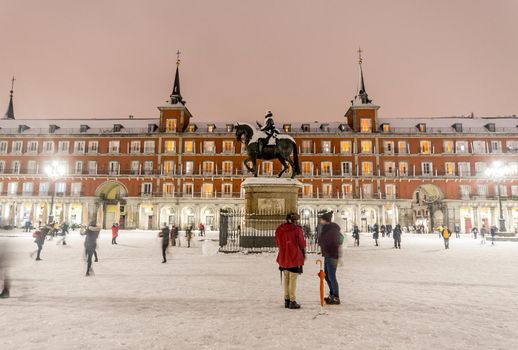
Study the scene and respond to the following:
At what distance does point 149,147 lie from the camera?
48344 millimetres

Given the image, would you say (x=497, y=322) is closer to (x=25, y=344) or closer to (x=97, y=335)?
(x=97, y=335)

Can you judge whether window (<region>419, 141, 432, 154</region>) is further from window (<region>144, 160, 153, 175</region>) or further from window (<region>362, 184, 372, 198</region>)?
window (<region>144, 160, 153, 175</region>)

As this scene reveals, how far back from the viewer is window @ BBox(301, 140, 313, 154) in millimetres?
48156

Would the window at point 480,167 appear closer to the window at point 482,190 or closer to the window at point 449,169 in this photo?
the window at point 482,190

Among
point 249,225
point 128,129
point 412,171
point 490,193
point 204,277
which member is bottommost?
point 204,277

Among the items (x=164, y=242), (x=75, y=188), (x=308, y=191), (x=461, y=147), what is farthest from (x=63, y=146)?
(x=461, y=147)

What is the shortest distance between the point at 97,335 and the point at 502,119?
203ft

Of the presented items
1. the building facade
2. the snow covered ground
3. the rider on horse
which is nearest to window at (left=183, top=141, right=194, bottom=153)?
the building facade

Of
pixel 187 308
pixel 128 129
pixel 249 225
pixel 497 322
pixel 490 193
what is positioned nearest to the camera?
pixel 497 322

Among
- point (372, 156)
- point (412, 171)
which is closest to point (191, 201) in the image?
point (372, 156)

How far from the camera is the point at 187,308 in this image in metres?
5.55

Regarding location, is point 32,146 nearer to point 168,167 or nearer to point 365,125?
point 168,167

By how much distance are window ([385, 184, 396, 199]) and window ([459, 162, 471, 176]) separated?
30.2ft

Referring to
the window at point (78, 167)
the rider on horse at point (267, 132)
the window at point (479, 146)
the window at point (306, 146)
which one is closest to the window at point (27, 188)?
the window at point (78, 167)
